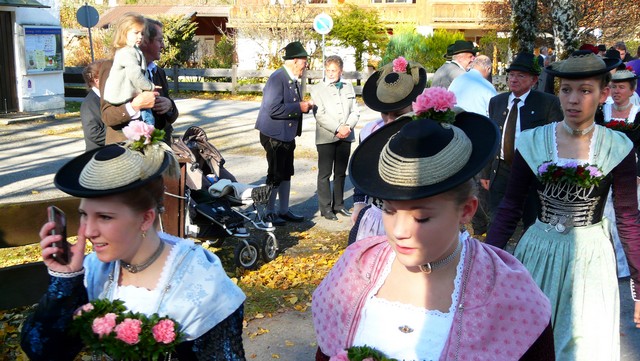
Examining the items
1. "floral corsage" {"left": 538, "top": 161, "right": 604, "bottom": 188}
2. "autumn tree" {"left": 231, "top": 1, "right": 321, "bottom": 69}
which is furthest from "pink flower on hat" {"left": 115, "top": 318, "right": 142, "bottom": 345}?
"autumn tree" {"left": 231, "top": 1, "right": 321, "bottom": 69}

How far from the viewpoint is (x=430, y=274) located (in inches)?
91.6

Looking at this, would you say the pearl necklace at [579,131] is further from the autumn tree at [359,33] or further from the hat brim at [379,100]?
the autumn tree at [359,33]

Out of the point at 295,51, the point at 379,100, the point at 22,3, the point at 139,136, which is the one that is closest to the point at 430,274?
the point at 139,136

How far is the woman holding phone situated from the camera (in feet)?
8.76

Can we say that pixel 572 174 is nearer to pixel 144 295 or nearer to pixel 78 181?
pixel 144 295

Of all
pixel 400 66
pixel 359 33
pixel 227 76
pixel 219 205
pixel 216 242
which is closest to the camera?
pixel 400 66

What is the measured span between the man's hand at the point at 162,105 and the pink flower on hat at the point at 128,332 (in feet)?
12.2

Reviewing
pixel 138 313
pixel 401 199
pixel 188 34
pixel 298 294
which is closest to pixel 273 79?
pixel 298 294

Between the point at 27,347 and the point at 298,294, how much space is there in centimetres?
416

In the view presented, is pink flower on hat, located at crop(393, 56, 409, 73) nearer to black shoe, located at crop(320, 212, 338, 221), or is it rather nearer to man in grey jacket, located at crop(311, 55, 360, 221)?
man in grey jacket, located at crop(311, 55, 360, 221)

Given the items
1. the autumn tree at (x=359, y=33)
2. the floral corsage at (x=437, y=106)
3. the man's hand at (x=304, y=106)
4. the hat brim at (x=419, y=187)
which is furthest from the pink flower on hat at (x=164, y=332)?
the autumn tree at (x=359, y=33)

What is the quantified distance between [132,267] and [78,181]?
0.39 m

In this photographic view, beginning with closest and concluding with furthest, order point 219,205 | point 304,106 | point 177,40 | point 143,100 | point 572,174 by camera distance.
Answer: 1. point 572,174
2. point 143,100
3. point 219,205
4. point 304,106
5. point 177,40

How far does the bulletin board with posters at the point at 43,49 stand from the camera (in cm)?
2005
